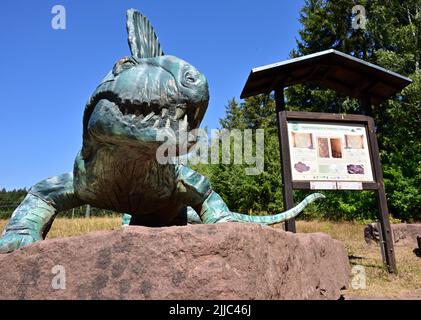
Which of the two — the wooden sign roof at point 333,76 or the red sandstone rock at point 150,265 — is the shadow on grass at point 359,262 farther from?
the red sandstone rock at point 150,265

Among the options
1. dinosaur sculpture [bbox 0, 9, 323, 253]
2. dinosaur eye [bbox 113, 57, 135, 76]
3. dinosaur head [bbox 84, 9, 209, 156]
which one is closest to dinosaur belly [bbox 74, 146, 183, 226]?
dinosaur sculpture [bbox 0, 9, 323, 253]

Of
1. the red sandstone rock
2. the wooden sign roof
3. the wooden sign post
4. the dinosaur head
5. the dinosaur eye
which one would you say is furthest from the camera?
the wooden sign roof

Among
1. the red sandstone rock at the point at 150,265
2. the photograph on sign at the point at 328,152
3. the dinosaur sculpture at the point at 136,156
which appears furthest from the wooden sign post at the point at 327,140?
the red sandstone rock at the point at 150,265

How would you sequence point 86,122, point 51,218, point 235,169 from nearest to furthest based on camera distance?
point 86,122, point 51,218, point 235,169

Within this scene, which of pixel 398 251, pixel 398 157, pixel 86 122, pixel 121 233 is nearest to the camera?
A: pixel 121 233

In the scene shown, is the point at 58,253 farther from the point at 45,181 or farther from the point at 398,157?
the point at 398,157

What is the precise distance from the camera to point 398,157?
1443 centimetres

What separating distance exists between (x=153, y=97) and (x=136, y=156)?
1.33ft

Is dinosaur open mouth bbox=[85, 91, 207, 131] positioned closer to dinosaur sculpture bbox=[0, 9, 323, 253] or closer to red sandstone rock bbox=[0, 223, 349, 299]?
dinosaur sculpture bbox=[0, 9, 323, 253]

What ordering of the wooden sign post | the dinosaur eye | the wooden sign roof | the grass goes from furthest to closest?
the wooden sign roof < the wooden sign post < the grass < the dinosaur eye

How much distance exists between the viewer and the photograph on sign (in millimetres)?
5359

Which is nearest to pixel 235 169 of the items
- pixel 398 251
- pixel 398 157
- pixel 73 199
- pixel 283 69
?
pixel 398 157
